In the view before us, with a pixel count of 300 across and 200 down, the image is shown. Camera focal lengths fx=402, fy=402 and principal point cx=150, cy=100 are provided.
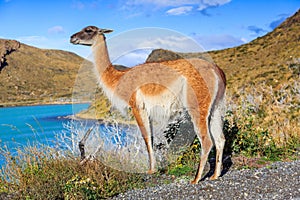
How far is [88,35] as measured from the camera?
25.5 feet

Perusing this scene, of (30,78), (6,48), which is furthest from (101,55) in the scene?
(6,48)

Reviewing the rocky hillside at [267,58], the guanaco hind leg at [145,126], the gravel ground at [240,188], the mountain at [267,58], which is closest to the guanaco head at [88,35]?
the guanaco hind leg at [145,126]

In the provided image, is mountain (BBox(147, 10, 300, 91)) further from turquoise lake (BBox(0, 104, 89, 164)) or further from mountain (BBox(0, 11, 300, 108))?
turquoise lake (BBox(0, 104, 89, 164))

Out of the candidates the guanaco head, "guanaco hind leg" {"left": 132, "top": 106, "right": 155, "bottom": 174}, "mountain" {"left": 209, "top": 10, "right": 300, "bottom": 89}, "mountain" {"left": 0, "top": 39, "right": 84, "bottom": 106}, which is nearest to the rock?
"mountain" {"left": 0, "top": 39, "right": 84, "bottom": 106}

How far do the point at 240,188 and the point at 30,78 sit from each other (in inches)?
3658

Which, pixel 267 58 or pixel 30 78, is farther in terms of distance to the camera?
pixel 30 78

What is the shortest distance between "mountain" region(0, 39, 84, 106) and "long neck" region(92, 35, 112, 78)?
2396 inches

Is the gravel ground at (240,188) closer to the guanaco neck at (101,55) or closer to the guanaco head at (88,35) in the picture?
the guanaco neck at (101,55)

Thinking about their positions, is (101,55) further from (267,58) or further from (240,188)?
(267,58)

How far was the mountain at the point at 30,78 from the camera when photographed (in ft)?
265

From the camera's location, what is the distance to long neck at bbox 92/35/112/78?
8.00 m

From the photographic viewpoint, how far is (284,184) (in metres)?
6.23

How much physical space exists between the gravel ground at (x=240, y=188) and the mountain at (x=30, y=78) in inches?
2472

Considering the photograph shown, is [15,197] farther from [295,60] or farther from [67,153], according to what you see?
[295,60]
